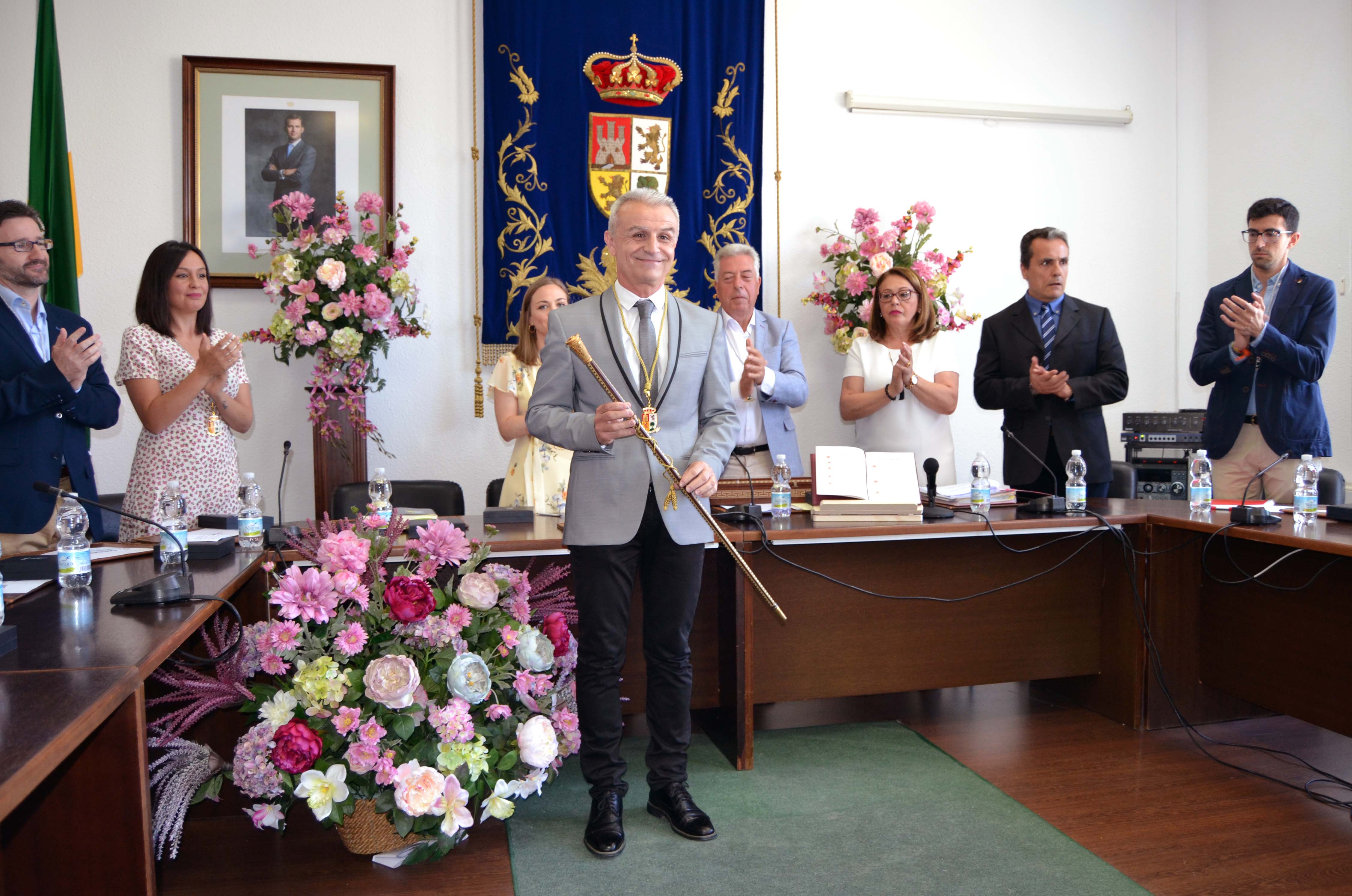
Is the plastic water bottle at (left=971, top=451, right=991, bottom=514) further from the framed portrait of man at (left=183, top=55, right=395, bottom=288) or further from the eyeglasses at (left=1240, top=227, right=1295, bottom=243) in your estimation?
the framed portrait of man at (left=183, top=55, right=395, bottom=288)

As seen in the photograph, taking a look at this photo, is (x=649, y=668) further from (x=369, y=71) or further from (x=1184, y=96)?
(x=1184, y=96)

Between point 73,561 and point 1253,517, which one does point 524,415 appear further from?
point 1253,517

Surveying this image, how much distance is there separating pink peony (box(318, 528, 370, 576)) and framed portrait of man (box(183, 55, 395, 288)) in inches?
116

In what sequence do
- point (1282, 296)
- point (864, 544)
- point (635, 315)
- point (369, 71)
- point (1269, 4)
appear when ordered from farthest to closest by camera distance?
point (1269, 4)
point (369, 71)
point (1282, 296)
point (864, 544)
point (635, 315)

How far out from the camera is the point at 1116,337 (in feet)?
11.6

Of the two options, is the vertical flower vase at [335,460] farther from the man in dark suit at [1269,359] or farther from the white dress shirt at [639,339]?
the man in dark suit at [1269,359]

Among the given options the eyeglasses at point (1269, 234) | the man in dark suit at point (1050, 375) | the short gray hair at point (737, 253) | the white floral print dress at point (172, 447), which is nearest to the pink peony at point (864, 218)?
the man in dark suit at point (1050, 375)

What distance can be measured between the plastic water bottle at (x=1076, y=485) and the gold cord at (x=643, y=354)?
1556 millimetres

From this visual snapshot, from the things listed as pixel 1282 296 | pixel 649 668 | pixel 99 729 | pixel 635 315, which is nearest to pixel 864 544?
pixel 649 668

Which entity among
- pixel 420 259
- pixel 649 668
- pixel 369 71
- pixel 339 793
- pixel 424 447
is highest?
pixel 369 71

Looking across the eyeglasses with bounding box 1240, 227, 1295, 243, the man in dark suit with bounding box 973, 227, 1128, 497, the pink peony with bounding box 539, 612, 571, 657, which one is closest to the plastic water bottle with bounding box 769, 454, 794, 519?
the pink peony with bounding box 539, 612, 571, 657

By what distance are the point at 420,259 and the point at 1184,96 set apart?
178 inches

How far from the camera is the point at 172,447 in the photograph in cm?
294

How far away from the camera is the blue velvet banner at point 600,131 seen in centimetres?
483
